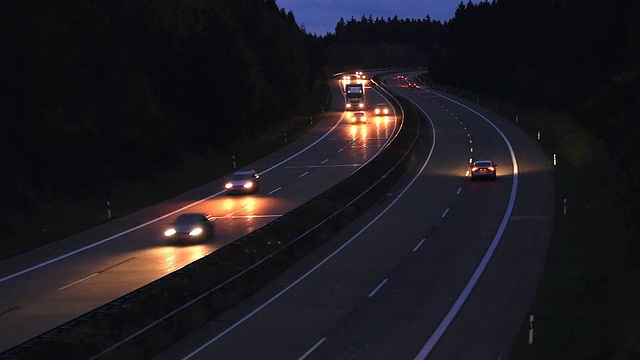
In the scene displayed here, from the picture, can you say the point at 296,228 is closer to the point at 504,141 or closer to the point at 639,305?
the point at 639,305

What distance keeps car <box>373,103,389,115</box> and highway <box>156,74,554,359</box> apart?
53.0 meters

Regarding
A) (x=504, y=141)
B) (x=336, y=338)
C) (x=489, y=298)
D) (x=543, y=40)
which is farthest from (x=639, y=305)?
Result: (x=543, y=40)

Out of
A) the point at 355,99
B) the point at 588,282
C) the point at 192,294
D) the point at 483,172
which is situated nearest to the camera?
the point at 192,294

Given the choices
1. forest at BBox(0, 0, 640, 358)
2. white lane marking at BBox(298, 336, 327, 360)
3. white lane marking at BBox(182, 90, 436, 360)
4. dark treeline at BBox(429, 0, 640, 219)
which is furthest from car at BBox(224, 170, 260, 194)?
white lane marking at BBox(298, 336, 327, 360)

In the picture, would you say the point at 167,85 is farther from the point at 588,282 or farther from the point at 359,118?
the point at 588,282

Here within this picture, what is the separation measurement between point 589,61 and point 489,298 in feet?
172

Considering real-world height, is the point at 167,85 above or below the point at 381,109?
above

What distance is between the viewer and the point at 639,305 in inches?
806

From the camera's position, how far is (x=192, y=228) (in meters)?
32.4

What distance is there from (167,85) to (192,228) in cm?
3085

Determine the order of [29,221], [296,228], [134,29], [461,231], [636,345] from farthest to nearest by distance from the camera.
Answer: [134,29]
[29,221]
[461,231]
[296,228]
[636,345]

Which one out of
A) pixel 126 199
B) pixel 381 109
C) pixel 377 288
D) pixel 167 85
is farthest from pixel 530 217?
pixel 381 109

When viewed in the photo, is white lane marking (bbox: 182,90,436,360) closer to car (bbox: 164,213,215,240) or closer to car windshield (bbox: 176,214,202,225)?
car (bbox: 164,213,215,240)

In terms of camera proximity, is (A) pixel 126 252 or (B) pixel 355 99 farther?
(B) pixel 355 99
